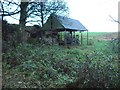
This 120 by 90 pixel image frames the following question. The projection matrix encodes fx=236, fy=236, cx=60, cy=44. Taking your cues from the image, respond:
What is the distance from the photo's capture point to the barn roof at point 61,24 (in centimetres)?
1227

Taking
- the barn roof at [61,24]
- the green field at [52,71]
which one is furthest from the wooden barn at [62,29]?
the green field at [52,71]

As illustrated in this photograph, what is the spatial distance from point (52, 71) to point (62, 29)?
7.85 m

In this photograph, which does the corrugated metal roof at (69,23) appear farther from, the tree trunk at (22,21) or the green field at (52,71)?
the green field at (52,71)

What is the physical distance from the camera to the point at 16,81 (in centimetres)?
582

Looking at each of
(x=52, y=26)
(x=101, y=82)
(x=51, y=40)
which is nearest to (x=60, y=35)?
(x=52, y=26)

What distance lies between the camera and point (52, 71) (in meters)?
6.69

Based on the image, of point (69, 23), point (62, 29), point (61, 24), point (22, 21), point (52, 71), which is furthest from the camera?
point (69, 23)

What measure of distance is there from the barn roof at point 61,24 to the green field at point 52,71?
10.1 ft

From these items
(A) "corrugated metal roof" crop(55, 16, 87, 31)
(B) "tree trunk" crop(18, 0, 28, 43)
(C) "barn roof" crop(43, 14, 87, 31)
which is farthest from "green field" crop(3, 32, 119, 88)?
(A) "corrugated metal roof" crop(55, 16, 87, 31)

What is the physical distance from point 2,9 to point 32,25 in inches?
90.0

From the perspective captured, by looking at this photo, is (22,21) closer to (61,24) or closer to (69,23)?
(61,24)

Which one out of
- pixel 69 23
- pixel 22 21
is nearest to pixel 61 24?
pixel 69 23

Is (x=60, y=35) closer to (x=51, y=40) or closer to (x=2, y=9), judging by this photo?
(x=51, y=40)

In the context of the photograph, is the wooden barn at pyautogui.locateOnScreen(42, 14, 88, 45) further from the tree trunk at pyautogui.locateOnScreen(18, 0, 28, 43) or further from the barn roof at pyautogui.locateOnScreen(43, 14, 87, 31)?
the tree trunk at pyautogui.locateOnScreen(18, 0, 28, 43)
